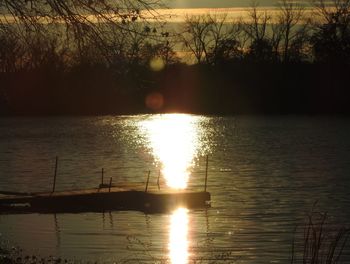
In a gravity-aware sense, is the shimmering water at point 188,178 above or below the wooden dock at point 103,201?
below

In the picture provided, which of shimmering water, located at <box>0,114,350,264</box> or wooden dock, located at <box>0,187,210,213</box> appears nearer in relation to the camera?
shimmering water, located at <box>0,114,350,264</box>

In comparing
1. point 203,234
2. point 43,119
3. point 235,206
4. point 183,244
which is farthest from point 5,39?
point 43,119

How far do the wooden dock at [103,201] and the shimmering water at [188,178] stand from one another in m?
0.60

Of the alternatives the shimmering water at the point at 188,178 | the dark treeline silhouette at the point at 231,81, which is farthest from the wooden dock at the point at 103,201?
the dark treeline silhouette at the point at 231,81

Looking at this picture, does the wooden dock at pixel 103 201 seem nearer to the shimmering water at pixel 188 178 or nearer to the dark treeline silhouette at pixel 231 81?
the shimmering water at pixel 188 178

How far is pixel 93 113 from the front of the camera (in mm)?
110625

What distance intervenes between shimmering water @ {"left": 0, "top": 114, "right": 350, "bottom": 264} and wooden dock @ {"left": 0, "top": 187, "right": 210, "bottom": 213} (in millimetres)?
597

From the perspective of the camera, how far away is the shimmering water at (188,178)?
24453mm

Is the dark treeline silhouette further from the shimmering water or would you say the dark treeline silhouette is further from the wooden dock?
the wooden dock

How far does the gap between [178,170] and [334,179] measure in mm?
11101

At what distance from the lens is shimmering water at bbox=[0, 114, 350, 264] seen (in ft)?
80.2

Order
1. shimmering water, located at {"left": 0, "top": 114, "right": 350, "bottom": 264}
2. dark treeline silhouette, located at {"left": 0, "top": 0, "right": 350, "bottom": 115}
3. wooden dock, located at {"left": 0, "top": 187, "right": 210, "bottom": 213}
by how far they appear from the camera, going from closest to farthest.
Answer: shimmering water, located at {"left": 0, "top": 114, "right": 350, "bottom": 264} → wooden dock, located at {"left": 0, "top": 187, "right": 210, "bottom": 213} → dark treeline silhouette, located at {"left": 0, "top": 0, "right": 350, "bottom": 115}

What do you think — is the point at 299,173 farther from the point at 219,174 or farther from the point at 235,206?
the point at 235,206

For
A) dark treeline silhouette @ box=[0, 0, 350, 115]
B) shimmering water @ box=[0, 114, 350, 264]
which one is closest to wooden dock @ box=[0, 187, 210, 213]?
shimmering water @ box=[0, 114, 350, 264]
